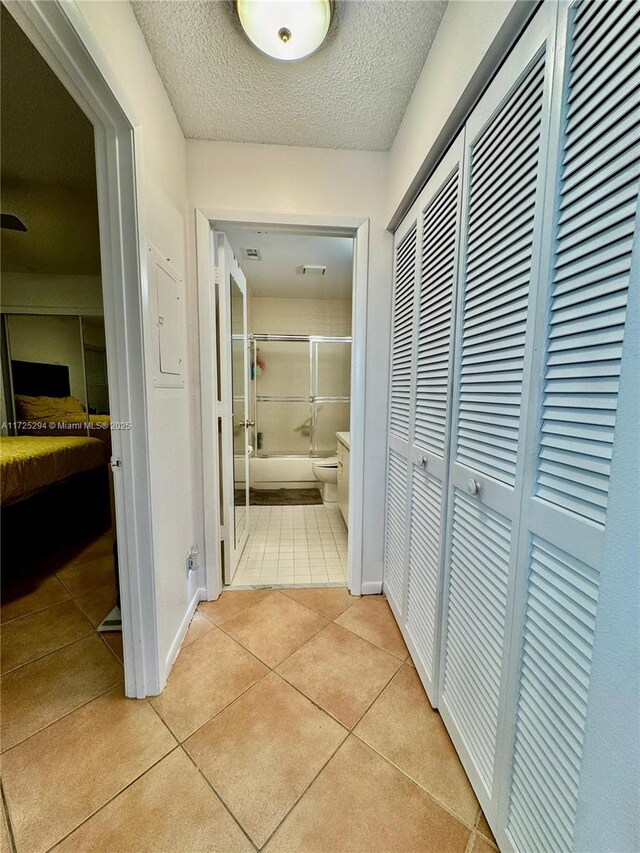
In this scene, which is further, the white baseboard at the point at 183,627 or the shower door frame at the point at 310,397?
the shower door frame at the point at 310,397

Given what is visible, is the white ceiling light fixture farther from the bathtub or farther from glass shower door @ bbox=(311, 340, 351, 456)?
the bathtub

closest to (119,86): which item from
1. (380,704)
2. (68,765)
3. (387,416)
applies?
(387,416)

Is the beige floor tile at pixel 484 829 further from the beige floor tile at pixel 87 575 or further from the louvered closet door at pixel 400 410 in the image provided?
the beige floor tile at pixel 87 575

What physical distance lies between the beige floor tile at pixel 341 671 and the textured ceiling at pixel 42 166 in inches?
100

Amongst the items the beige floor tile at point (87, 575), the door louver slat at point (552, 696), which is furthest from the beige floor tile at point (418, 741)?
the beige floor tile at point (87, 575)

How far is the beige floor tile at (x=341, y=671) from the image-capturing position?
3.87 ft

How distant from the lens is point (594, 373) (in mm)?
539

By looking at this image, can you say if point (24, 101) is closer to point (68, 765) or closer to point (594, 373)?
point (594, 373)

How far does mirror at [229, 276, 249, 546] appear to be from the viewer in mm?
2139

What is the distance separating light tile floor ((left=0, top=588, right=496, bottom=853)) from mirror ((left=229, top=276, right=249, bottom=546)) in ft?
3.23

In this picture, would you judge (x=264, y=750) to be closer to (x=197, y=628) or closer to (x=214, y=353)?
(x=197, y=628)

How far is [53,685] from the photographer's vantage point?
1252mm

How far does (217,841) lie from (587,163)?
174 cm

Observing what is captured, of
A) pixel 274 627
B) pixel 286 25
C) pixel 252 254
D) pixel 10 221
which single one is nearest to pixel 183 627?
pixel 274 627
